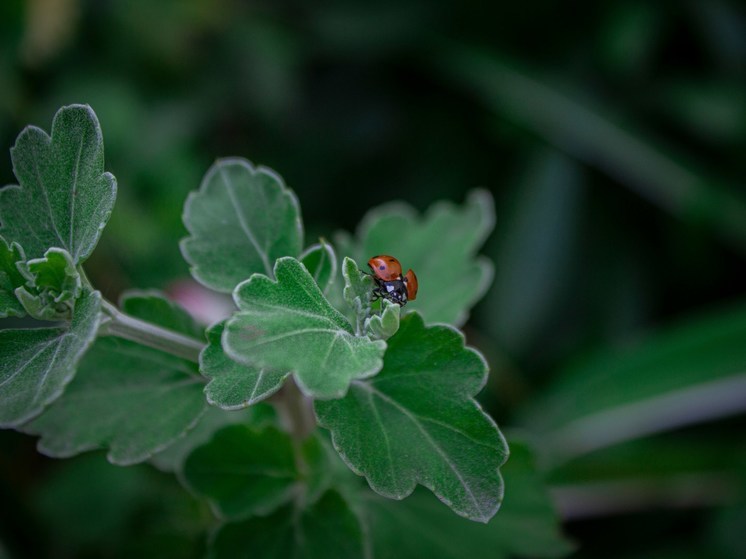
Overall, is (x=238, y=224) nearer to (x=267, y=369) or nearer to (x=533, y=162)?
(x=267, y=369)

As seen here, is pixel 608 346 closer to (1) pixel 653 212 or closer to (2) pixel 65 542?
(1) pixel 653 212

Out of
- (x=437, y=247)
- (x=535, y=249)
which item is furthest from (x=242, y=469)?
(x=535, y=249)

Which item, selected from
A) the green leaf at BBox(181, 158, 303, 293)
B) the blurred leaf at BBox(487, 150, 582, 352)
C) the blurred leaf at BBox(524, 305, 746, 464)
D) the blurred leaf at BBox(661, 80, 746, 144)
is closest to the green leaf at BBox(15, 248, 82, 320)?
the green leaf at BBox(181, 158, 303, 293)

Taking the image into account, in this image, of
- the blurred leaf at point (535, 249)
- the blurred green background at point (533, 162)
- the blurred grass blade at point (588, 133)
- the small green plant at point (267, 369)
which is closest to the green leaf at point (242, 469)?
the small green plant at point (267, 369)

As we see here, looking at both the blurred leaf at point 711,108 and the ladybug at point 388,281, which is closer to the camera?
the ladybug at point 388,281

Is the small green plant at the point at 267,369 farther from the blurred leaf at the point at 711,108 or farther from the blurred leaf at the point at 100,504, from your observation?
the blurred leaf at the point at 711,108

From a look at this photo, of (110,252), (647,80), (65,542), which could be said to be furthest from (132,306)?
(647,80)
